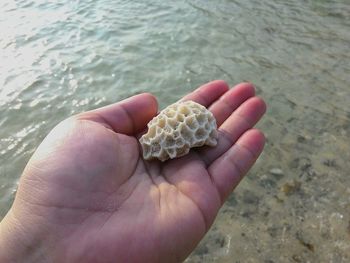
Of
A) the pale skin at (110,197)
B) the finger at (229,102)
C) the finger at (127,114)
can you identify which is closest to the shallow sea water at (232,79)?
the finger at (229,102)

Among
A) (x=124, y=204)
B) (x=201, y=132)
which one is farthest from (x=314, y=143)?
(x=124, y=204)

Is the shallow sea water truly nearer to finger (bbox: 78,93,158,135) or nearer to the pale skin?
the pale skin

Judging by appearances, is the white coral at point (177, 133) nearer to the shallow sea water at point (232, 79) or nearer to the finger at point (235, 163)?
the finger at point (235, 163)

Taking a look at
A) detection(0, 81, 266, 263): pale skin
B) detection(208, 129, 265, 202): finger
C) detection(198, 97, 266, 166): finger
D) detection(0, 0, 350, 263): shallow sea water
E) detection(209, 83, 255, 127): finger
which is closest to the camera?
detection(0, 81, 266, 263): pale skin

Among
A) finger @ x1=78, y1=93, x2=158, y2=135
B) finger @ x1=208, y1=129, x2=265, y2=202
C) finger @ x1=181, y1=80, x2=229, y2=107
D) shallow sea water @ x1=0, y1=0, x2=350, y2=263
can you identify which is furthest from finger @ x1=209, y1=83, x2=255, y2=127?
shallow sea water @ x1=0, y1=0, x2=350, y2=263

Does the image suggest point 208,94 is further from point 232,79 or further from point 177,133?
point 232,79

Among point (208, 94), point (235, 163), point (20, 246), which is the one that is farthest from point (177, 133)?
point (20, 246)
